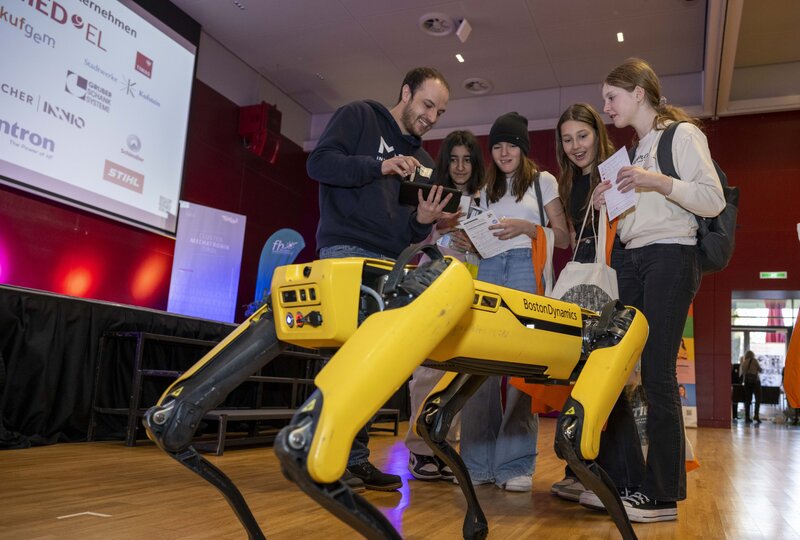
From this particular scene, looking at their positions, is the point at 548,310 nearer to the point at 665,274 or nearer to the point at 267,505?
the point at 665,274

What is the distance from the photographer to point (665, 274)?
1798 mm

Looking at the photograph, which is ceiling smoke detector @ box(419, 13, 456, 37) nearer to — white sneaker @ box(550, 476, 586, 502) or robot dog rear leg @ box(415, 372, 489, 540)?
white sneaker @ box(550, 476, 586, 502)

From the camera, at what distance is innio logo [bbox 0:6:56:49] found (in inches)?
167

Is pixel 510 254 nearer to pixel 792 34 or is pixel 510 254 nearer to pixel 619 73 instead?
pixel 619 73

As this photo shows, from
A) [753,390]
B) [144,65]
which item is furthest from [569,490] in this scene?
[753,390]

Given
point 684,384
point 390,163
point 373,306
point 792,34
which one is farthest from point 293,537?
point 792,34

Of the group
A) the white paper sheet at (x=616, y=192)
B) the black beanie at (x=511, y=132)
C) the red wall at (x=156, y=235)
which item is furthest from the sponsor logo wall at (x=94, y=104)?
the white paper sheet at (x=616, y=192)

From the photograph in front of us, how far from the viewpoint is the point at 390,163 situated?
167cm

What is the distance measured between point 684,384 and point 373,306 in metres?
6.55

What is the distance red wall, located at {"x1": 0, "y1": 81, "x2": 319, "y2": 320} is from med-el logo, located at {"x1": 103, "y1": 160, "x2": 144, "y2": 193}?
327 mm

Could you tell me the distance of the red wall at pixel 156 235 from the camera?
4.70 metres

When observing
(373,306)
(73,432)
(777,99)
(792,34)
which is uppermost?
(792,34)

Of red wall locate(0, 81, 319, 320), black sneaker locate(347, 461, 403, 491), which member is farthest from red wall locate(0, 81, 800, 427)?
black sneaker locate(347, 461, 403, 491)

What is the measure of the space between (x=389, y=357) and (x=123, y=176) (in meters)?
5.13
